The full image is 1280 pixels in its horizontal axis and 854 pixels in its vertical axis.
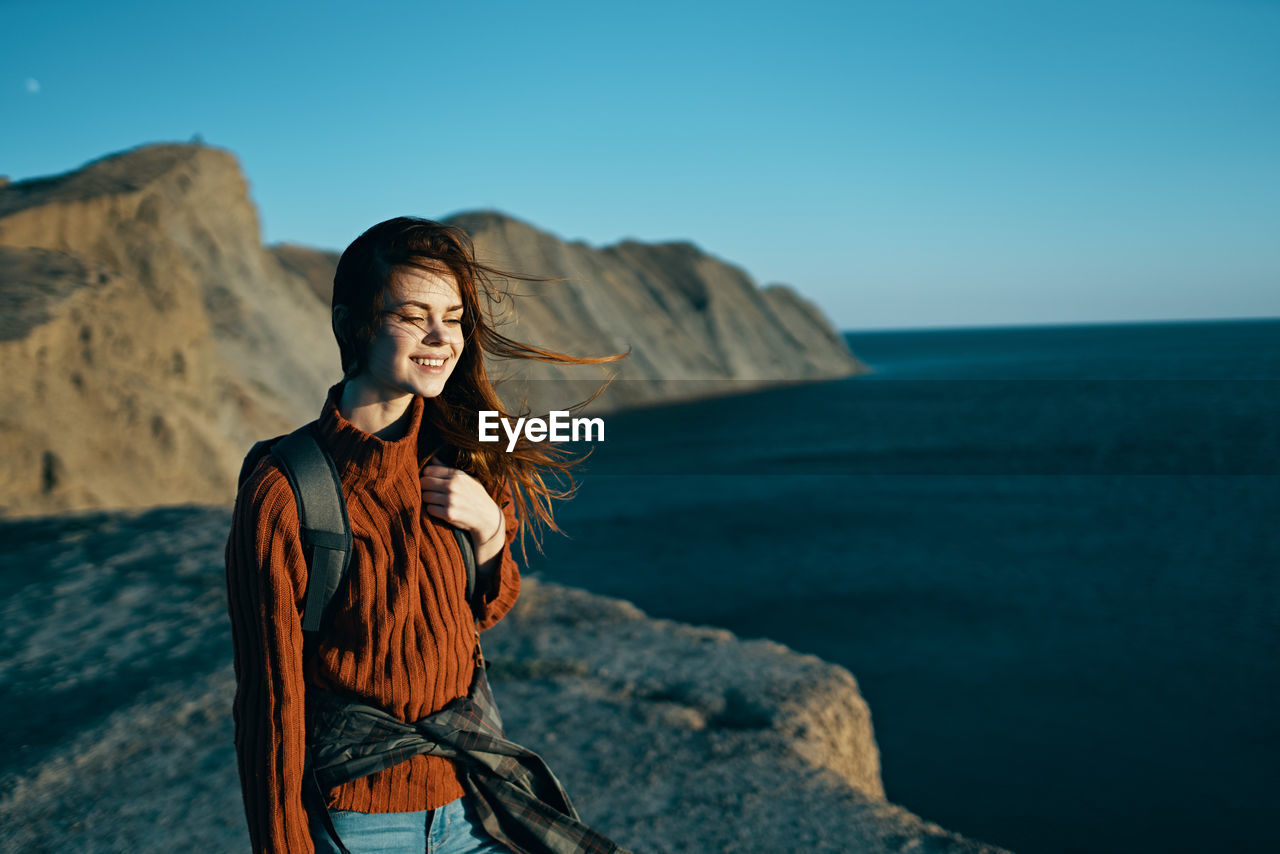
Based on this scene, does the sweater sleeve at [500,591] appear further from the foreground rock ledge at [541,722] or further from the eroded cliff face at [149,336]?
the foreground rock ledge at [541,722]

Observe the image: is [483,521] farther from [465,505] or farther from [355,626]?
[355,626]

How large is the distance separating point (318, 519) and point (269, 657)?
9.2 inches

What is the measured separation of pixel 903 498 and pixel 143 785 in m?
17.9

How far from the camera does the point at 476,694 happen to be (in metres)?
1.75

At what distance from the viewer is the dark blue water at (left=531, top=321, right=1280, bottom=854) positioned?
20.3 ft

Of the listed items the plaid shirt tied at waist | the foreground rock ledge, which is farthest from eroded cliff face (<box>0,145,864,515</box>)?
the foreground rock ledge

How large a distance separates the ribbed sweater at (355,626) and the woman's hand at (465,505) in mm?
28

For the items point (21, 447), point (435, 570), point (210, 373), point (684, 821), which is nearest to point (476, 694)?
point (435, 570)

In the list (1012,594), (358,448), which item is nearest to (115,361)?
(358,448)

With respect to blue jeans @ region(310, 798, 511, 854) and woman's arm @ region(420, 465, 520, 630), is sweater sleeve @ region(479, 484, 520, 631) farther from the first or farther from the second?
blue jeans @ region(310, 798, 511, 854)

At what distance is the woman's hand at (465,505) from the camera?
1.67 meters

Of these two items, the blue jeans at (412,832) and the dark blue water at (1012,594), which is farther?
the dark blue water at (1012,594)

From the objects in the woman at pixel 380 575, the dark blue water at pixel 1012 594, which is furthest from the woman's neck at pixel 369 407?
the dark blue water at pixel 1012 594

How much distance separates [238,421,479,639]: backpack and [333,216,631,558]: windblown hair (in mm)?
190
